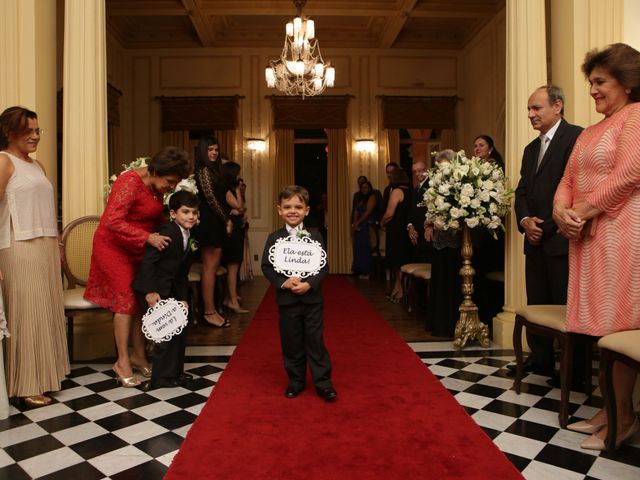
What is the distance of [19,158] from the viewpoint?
3.25 m

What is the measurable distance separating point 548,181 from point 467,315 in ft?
4.70

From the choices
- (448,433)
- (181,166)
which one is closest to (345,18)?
(181,166)

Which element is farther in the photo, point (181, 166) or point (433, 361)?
point (433, 361)

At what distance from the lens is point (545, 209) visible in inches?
143

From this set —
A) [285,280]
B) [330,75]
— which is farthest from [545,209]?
[330,75]

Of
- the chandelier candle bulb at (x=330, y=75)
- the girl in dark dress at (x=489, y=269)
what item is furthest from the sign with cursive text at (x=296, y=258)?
the chandelier candle bulb at (x=330, y=75)

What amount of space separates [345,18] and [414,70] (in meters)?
1.91

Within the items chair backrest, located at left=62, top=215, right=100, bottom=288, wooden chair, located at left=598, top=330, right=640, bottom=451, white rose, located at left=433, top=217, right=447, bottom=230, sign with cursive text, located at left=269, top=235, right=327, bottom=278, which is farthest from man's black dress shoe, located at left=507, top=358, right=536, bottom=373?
chair backrest, located at left=62, top=215, right=100, bottom=288

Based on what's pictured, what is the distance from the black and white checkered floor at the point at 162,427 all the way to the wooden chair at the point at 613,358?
0.46 ft

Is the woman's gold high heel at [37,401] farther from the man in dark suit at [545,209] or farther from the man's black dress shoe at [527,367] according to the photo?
the man in dark suit at [545,209]

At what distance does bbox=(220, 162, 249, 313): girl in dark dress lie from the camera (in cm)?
557

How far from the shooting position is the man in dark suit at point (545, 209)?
11.6 feet

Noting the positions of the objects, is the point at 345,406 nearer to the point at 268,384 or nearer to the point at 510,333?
the point at 268,384

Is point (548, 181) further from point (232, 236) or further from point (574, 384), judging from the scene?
point (232, 236)
